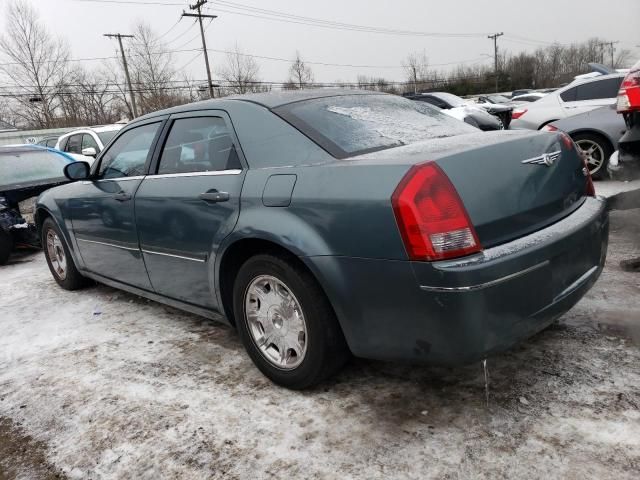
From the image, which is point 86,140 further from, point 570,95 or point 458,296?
point 458,296

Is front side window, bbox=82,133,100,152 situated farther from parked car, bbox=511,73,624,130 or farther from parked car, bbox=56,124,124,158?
parked car, bbox=511,73,624,130

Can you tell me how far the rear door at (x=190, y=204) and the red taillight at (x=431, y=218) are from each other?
1000mm

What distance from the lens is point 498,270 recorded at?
6.36ft

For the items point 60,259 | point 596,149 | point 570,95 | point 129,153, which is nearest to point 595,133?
point 596,149

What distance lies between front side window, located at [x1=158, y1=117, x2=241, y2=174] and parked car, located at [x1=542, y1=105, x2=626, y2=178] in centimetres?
554

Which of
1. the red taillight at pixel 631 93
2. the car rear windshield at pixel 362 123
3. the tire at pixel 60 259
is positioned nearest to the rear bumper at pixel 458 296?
the car rear windshield at pixel 362 123

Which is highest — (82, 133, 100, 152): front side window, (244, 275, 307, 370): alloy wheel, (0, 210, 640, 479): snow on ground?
(82, 133, 100, 152): front side window

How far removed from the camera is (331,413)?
238 cm

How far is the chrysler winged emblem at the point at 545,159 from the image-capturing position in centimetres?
227

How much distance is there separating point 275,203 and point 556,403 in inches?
61.5

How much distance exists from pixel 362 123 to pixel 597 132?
564cm

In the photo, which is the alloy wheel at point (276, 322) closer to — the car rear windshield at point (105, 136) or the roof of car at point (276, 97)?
the roof of car at point (276, 97)

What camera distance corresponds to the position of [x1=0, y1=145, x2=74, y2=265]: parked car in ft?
20.4

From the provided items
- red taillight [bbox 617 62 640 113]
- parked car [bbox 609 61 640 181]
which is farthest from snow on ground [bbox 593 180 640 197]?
red taillight [bbox 617 62 640 113]
